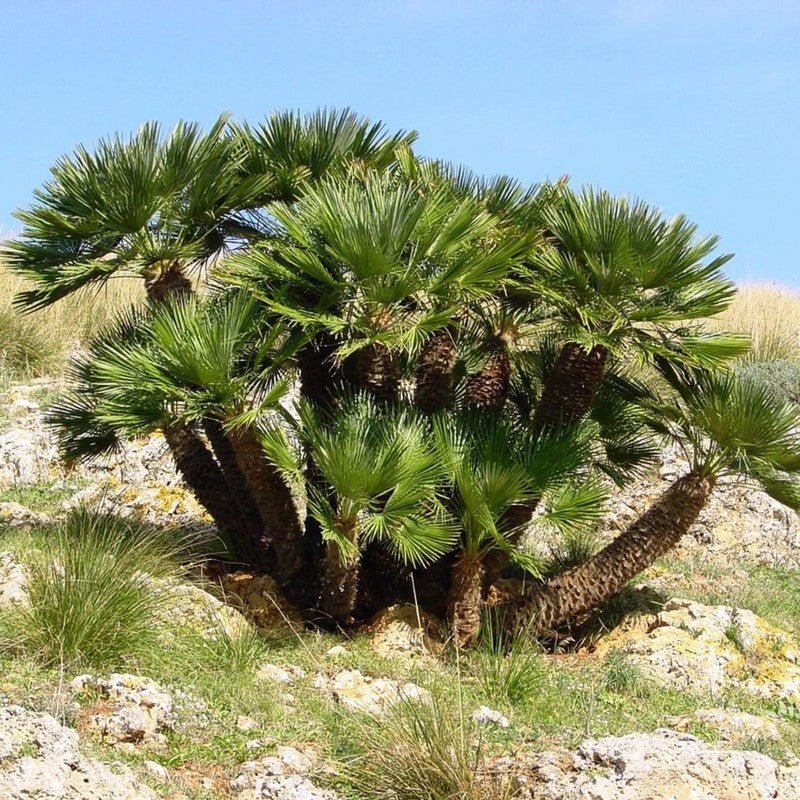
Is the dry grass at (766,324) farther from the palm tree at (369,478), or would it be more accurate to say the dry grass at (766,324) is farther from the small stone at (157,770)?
the small stone at (157,770)

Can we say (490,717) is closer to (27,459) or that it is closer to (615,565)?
(615,565)

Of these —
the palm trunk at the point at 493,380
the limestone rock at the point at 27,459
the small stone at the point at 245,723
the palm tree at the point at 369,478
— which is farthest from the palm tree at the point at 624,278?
the limestone rock at the point at 27,459

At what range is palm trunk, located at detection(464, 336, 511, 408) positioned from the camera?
7051 mm

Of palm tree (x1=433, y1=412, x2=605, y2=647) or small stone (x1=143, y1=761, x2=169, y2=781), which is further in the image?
palm tree (x1=433, y1=412, x2=605, y2=647)

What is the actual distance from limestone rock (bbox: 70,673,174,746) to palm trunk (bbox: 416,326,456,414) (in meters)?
2.31

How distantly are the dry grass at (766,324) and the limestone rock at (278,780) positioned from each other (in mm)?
9935

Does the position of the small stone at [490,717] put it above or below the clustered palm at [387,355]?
below

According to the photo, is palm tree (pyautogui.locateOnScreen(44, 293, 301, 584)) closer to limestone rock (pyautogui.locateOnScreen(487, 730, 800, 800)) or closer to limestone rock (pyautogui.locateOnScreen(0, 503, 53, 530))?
limestone rock (pyautogui.locateOnScreen(0, 503, 53, 530))

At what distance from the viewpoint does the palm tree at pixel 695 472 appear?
649cm

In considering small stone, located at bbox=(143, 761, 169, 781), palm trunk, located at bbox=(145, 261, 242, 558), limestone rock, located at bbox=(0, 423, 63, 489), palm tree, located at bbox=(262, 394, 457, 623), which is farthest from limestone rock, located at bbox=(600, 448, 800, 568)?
small stone, located at bbox=(143, 761, 169, 781)

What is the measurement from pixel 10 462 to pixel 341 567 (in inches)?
183

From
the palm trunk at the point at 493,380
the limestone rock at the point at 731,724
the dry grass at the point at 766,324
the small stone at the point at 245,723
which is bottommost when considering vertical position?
the small stone at the point at 245,723

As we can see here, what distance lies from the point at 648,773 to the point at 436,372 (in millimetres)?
2859

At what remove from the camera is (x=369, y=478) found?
234 inches
